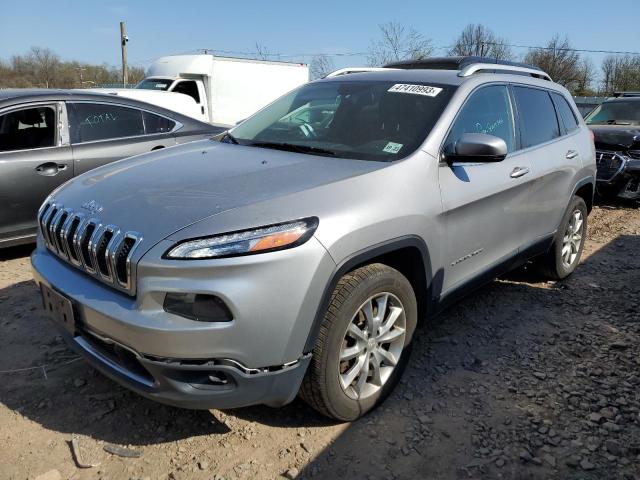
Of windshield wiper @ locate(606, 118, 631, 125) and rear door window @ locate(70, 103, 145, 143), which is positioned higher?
rear door window @ locate(70, 103, 145, 143)

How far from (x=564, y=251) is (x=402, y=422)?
8.94ft

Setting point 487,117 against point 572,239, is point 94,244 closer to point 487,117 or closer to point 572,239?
point 487,117

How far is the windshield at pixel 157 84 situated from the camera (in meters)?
12.8

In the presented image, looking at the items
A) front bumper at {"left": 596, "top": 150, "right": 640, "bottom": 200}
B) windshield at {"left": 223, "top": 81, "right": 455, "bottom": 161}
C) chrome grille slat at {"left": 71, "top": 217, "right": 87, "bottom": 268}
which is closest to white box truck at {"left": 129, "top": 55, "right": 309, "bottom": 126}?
front bumper at {"left": 596, "top": 150, "right": 640, "bottom": 200}

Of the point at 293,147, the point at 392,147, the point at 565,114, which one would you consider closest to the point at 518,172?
the point at 392,147

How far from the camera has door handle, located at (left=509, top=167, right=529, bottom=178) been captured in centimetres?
351

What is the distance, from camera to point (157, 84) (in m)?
13.0

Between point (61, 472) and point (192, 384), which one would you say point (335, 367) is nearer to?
point (192, 384)

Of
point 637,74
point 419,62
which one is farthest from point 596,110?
point 637,74

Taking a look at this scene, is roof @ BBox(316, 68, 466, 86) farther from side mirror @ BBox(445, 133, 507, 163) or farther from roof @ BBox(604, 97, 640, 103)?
roof @ BBox(604, 97, 640, 103)

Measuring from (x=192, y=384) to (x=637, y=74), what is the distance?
50.0 meters

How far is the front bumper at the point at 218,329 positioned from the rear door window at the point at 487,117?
136 centimetres

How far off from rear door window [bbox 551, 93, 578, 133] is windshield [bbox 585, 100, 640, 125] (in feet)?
16.5

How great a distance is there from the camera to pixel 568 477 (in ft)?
7.75
